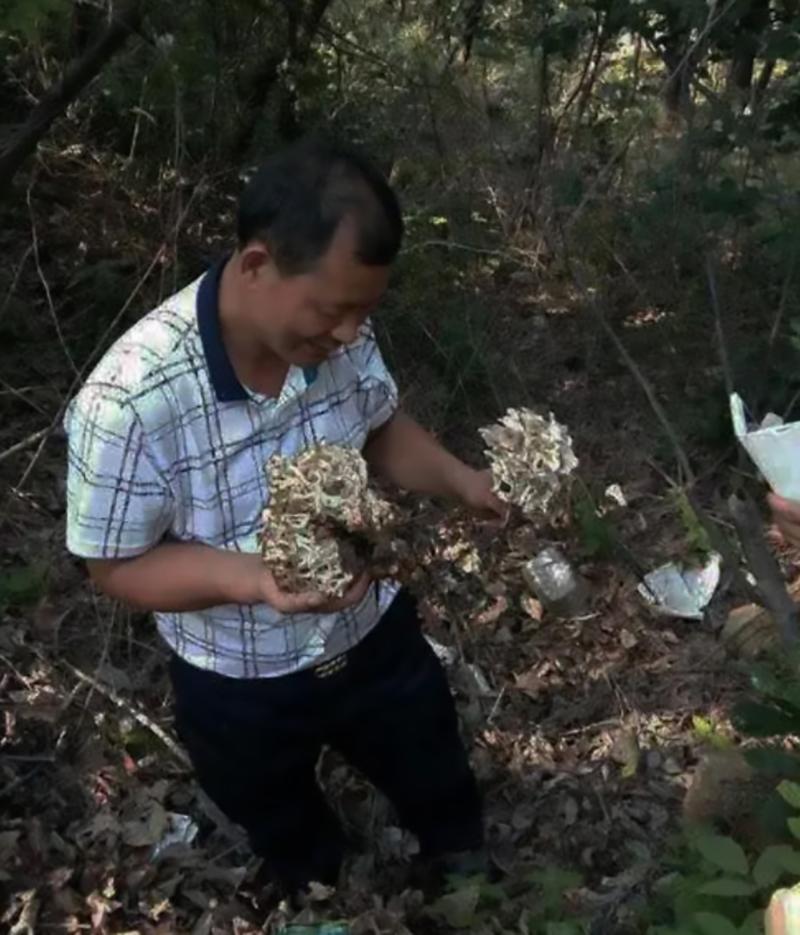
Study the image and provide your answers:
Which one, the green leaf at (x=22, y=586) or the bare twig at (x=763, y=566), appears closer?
the bare twig at (x=763, y=566)

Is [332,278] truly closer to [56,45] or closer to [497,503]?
[497,503]

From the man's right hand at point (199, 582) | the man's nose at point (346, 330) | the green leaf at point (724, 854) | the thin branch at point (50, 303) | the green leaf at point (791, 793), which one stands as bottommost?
the thin branch at point (50, 303)

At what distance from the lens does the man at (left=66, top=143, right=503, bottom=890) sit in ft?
5.69

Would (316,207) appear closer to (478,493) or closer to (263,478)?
(263,478)

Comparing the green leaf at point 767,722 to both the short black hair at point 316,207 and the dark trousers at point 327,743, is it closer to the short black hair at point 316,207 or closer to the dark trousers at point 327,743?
the dark trousers at point 327,743

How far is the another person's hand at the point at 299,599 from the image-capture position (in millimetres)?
1717

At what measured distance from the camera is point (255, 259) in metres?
1.76

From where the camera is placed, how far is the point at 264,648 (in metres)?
2.11

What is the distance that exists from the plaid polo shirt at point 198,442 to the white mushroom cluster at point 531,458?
0.32 metres

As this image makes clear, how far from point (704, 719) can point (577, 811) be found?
464 mm

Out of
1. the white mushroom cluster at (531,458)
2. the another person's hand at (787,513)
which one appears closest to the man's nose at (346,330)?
the white mushroom cluster at (531,458)

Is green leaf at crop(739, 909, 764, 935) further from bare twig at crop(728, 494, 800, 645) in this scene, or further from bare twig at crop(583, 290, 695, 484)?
bare twig at crop(583, 290, 695, 484)

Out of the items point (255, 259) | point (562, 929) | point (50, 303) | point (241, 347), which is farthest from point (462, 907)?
point (50, 303)

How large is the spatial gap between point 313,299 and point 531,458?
403mm
